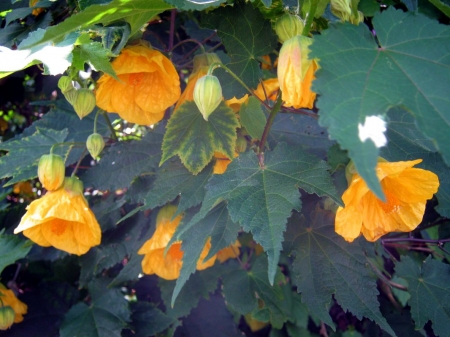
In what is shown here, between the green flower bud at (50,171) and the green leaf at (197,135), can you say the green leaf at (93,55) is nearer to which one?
the green leaf at (197,135)

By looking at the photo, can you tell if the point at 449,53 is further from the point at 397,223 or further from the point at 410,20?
the point at 397,223

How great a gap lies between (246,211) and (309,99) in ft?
0.63

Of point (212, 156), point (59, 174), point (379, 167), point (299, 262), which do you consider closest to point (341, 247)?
point (299, 262)

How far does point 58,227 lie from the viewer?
896mm

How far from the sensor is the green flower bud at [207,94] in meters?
0.70

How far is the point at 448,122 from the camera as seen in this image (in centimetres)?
46

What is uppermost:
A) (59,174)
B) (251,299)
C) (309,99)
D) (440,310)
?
(309,99)

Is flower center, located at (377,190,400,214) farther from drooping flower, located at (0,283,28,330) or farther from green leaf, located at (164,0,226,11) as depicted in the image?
drooping flower, located at (0,283,28,330)

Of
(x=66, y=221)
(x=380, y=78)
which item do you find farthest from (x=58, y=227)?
(x=380, y=78)

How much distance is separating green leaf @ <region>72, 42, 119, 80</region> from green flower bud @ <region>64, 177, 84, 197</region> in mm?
349

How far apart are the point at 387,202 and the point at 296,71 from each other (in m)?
0.29

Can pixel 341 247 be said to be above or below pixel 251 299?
above

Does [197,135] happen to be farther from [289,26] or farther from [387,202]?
[387,202]

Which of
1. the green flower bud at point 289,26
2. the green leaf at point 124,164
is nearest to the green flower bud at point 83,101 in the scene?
the green leaf at point 124,164
